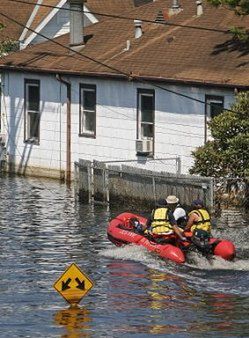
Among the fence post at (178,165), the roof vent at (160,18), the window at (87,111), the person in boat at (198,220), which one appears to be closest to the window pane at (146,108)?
the fence post at (178,165)

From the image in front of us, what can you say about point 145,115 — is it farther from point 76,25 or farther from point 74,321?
point 74,321

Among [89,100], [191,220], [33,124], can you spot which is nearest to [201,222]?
[191,220]

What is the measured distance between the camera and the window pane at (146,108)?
161 ft

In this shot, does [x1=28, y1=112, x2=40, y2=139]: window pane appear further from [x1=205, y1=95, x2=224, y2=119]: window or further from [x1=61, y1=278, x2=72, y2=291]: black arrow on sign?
[x1=61, y1=278, x2=72, y2=291]: black arrow on sign

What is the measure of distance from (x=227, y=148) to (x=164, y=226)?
25.3 feet

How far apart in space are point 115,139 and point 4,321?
73.5ft

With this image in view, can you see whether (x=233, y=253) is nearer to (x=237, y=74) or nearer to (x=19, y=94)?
(x=237, y=74)

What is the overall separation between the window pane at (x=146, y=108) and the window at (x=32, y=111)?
5913 mm

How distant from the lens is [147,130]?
49125 mm

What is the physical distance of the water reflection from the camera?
88.7 feet

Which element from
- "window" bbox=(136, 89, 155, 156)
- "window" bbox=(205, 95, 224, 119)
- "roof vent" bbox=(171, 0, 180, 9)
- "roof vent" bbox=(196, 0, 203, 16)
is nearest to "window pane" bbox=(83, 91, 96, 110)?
"window" bbox=(136, 89, 155, 156)

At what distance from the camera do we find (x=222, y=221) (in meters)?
41.5

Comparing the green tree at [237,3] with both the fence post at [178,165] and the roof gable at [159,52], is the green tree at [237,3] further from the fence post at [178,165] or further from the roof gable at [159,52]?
the fence post at [178,165]

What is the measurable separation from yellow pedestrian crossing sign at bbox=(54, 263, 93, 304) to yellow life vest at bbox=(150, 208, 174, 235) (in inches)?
276
